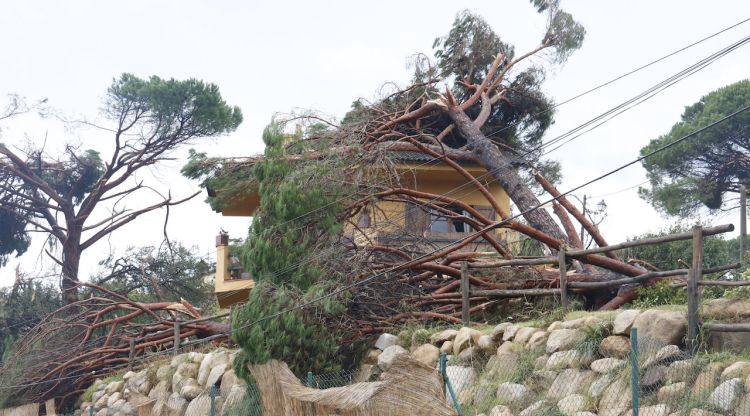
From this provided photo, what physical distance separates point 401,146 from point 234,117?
1724cm

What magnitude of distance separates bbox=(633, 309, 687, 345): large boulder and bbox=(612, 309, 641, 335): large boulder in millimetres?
194

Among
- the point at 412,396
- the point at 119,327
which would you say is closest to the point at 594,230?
the point at 412,396

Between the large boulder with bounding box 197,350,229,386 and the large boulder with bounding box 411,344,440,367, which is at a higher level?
the large boulder with bounding box 411,344,440,367

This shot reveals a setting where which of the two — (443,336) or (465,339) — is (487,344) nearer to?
(465,339)

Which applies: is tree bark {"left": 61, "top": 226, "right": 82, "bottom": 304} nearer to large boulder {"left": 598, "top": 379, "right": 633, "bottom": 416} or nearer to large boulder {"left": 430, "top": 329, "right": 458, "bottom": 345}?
large boulder {"left": 430, "top": 329, "right": 458, "bottom": 345}

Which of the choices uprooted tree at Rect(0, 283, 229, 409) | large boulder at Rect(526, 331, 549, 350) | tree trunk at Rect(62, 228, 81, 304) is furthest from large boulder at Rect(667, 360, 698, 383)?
tree trunk at Rect(62, 228, 81, 304)

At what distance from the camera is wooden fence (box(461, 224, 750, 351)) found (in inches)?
398

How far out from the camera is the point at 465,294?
14.4m

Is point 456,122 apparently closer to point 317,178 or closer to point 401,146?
point 401,146

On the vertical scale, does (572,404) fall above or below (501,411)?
above

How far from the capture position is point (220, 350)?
725 inches

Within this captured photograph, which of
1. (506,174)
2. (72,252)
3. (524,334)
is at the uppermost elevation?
(506,174)

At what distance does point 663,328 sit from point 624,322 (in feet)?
1.69

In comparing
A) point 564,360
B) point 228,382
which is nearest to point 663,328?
point 564,360
